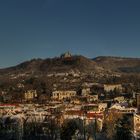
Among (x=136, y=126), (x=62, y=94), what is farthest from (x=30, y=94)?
(x=136, y=126)

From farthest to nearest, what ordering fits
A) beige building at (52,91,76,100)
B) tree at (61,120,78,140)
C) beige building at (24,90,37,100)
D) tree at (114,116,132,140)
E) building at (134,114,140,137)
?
beige building at (24,90,37,100), beige building at (52,91,76,100), building at (134,114,140,137), tree at (61,120,78,140), tree at (114,116,132,140)

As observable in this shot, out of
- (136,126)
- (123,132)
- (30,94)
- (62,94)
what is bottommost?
(136,126)

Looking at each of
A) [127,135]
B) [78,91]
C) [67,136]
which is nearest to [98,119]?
[67,136]

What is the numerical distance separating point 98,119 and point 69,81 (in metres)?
130

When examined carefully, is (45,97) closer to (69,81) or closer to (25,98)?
(25,98)

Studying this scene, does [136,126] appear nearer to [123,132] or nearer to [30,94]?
[123,132]

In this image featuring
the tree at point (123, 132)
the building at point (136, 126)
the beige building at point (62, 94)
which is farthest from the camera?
the beige building at point (62, 94)

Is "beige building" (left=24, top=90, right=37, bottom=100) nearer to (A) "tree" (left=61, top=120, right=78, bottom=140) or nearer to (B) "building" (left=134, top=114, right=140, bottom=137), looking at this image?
(B) "building" (left=134, top=114, right=140, bottom=137)

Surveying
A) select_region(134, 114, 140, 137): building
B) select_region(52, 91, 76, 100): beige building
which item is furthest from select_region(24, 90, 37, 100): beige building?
select_region(134, 114, 140, 137): building

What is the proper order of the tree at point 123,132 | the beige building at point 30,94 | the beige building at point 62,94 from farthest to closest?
1. the beige building at point 30,94
2. the beige building at point 62,94
3. the tree at point 123,132

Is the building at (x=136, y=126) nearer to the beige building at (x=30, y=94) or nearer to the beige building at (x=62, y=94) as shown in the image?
the beige building at (x=62, y=94)

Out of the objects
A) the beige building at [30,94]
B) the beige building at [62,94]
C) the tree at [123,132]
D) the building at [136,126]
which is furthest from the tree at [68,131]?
the beige building at [62,94]

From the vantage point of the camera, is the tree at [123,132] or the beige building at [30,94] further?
the beige building at [30,94]

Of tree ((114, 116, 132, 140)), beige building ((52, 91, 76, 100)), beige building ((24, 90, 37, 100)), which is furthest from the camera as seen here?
beige building ((24, 90, 37, 100))
